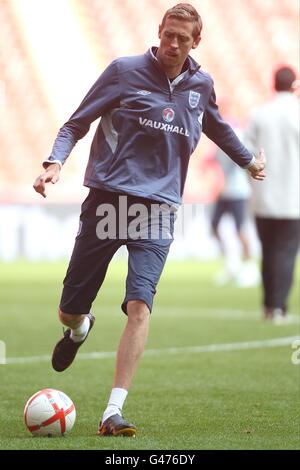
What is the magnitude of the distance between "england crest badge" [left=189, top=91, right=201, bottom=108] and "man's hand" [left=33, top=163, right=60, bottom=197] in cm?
82

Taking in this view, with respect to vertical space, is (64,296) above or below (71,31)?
below

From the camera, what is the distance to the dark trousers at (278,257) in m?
11.6

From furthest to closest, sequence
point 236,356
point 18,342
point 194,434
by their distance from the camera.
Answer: point 18,342
point 236,356
point 194,434

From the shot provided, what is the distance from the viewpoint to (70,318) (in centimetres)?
686

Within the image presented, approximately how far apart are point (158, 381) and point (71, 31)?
18.9 m

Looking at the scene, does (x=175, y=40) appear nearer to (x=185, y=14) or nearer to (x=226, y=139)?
(x=185, y=14)

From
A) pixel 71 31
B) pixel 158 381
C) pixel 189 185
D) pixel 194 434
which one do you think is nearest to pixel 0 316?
pixel 158 381

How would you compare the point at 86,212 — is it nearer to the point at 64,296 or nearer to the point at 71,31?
the point at 64,296

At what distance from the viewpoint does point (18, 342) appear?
32.4 feet

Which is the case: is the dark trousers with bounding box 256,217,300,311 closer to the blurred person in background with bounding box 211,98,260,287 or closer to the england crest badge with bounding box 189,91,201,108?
the blurred person in background with bounding box 211,98,260,287
